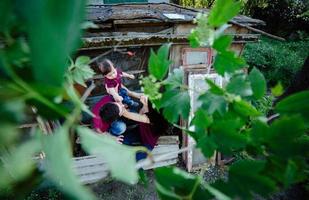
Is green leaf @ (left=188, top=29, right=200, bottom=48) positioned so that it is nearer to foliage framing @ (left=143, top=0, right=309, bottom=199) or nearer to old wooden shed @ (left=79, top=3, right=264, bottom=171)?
foliage framing @ (left=143, top=0, right=309, bottom=199)

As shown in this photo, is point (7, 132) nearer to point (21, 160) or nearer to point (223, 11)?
point (21, 160)

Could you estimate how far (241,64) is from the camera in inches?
18.2

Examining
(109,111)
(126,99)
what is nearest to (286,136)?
(109,111)

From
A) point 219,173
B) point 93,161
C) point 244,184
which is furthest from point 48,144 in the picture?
point 219,173

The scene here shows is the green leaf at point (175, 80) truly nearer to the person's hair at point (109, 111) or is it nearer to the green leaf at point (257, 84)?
the green leaf at point (257, 84)

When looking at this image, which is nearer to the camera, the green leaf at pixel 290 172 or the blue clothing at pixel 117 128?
the green leaf at pixel 290 172

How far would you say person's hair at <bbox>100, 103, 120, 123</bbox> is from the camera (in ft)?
9.43

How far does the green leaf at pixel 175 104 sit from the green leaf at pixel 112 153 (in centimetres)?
26

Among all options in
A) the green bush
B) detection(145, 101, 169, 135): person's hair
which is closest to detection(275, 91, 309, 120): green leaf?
detection(145, 101, 169, 135): person's hair

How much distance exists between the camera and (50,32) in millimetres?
227

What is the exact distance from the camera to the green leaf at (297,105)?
418mm

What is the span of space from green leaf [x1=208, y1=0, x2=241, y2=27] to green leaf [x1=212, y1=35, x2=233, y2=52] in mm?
21

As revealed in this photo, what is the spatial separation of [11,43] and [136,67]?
386cm

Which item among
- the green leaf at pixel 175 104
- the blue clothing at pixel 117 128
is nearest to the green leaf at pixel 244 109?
the green leaf at pixel 175 104
